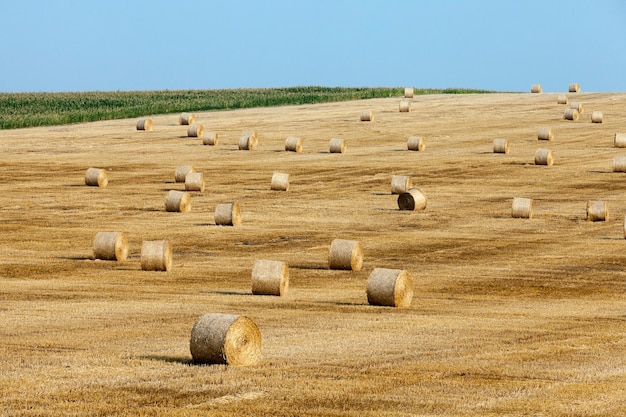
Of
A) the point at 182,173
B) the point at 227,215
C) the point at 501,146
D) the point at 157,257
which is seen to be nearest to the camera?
the point at 157,257

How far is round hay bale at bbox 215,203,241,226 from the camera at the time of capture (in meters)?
35.0

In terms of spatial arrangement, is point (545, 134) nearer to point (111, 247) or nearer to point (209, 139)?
point (209, 139)

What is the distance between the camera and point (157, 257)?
87.7 feet

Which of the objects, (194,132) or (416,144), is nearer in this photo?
(416,144)

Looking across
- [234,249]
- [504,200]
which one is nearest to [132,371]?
[234,249]

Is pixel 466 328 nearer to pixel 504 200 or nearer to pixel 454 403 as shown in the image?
pixel 454 403

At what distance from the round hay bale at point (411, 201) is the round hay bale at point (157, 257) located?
12.9 meters

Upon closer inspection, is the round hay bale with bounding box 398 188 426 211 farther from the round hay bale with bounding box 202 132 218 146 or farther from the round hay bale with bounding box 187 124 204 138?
the round hay bale with bounding box 187 124 204 138

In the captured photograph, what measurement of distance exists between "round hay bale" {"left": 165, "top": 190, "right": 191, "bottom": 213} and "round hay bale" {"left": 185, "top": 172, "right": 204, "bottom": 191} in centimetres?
505

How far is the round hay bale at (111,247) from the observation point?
28.3 metres

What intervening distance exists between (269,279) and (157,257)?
4.16m

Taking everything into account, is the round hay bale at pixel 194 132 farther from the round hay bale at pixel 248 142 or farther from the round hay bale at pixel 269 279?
the round hay bale at pixel 269 279

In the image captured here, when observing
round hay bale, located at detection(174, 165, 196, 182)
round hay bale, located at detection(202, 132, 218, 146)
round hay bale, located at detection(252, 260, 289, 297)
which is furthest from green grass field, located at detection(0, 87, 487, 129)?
round hay bale, located at detection(252, 260, 289, 297)

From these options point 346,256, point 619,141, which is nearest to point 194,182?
point 346,256
